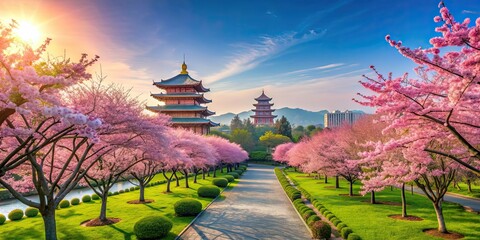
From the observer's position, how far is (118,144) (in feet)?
43.4

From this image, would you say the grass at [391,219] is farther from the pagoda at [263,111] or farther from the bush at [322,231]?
the pagoda at [263,111]

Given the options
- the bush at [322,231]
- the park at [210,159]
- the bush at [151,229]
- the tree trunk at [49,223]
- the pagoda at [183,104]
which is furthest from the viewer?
the pagoda at [183,104]

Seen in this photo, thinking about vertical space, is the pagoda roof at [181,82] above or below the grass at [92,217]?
above

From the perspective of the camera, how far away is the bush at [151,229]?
553 inches

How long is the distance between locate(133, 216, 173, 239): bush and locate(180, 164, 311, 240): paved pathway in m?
1.12

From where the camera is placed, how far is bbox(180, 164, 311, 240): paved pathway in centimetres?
1545

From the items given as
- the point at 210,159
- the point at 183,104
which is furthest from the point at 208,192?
the point at 183,104

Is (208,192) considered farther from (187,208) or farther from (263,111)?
(263,111)

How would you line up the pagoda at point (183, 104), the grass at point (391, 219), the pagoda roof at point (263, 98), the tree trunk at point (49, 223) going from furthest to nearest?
the pagoda roof at point (263, 98) < the pagoda at point (183, 104) < the grass at point (391, 219) < the tree trunk at point (49, 223)

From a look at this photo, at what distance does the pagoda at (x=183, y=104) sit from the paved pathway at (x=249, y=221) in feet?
108

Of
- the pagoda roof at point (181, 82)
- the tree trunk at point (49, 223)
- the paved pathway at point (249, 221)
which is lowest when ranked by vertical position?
the paved pathway at point (249, 221)

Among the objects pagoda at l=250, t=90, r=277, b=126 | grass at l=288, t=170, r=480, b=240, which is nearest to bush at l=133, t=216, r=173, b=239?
grass at l=288, t=170, r=480, b=240

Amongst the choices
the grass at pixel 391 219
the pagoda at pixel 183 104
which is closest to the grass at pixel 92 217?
the grass at pixel 391 219

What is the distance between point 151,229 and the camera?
1409 centimetres
